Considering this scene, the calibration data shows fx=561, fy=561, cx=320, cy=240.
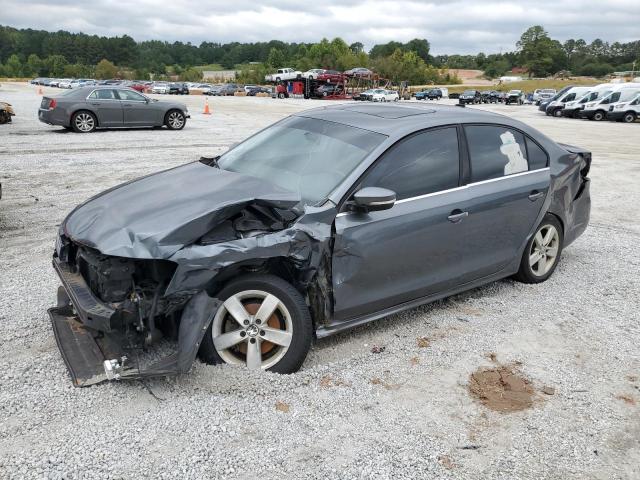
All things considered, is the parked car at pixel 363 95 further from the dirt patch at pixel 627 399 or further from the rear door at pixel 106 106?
the dirt patch at pixel 627 399

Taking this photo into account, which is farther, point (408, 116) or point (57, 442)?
point (408, 116)

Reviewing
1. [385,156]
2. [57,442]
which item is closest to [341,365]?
[385,156]

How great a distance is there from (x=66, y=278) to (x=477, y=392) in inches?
105

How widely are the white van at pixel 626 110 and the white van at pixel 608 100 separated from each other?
309mm

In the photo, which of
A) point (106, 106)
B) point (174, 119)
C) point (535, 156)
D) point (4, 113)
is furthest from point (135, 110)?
point (535, 156)

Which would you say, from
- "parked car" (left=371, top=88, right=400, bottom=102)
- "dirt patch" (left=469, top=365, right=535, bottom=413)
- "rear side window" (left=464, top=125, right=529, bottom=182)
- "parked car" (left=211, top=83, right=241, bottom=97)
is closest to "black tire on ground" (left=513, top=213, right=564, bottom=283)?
"rear side window" (left=464, top=125, right=529, bottom=182)

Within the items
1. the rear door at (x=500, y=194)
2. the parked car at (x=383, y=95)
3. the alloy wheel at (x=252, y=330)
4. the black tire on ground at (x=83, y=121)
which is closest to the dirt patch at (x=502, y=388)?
the rear door at (x=500, y=194)

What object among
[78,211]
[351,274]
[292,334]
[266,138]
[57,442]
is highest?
[266,138]

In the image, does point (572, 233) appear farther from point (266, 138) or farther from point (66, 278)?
point (66, 278)

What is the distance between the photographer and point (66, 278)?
3541 mm

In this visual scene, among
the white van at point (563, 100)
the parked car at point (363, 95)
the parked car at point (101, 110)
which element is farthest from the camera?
the parked car at point (363, 95)

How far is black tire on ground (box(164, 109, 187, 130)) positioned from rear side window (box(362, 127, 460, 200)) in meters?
15.2

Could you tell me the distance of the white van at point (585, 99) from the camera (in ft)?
107

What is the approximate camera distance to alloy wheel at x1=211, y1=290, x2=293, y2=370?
327cm
